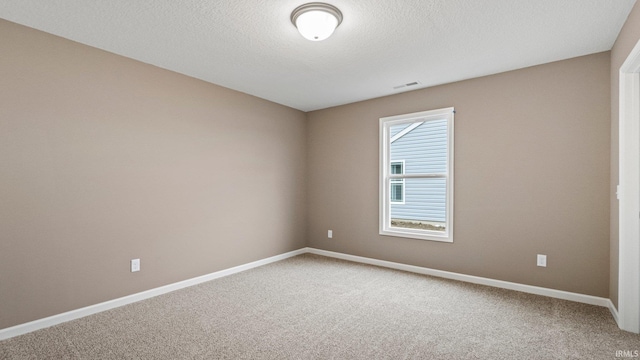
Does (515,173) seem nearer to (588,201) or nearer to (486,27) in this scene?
(588,201)

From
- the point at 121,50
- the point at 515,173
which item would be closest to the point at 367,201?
the point at 515,173

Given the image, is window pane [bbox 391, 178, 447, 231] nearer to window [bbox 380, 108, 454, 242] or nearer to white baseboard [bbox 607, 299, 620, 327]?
window [bbox 380, 108, 454, 242]

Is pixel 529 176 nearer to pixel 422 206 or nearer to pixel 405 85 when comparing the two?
pixel 422 206

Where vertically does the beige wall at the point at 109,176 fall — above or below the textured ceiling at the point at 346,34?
below

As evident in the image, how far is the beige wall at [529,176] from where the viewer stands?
297 cm

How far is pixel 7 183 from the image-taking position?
2.39 metres

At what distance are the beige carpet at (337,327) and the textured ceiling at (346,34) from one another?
7.94 feet

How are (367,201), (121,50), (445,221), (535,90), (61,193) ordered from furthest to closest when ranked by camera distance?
(367,201)
(445,221)
(535,90)
(121,50)
(61,193)

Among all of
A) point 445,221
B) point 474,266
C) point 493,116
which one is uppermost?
point 493,116

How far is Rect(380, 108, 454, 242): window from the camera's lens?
3945 mm

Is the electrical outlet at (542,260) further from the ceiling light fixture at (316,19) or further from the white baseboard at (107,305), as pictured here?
the white baseboard at (107,305)

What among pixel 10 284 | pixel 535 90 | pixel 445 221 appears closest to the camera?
pixel 10 284

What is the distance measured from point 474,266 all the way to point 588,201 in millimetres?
1308

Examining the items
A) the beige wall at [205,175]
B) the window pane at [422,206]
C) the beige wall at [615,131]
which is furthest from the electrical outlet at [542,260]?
the window pane at [422,206]
